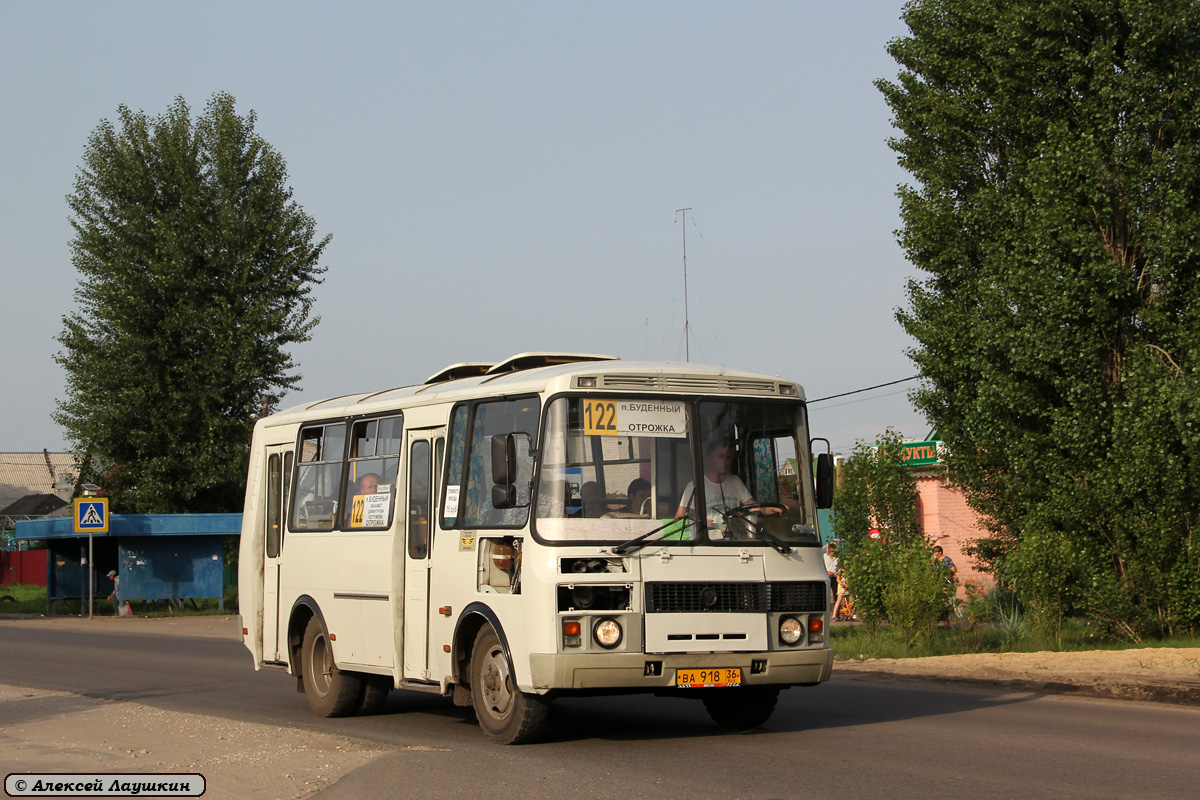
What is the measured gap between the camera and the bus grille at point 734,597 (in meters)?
9.92

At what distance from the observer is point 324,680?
→ 13.2 meters

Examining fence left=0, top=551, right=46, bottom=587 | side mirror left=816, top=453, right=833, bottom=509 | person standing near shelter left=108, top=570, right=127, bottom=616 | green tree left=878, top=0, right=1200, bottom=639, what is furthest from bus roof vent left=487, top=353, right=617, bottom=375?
fence left=0, top=551, right=46, bottom=587

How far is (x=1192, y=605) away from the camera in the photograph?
794 inches

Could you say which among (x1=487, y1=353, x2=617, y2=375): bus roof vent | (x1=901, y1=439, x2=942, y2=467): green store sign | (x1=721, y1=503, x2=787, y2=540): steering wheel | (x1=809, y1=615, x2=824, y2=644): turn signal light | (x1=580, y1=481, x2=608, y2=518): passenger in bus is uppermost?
(x1=901, y1=439, x2=942, y2=467): green store sign

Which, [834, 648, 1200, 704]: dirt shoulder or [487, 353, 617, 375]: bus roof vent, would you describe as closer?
[487, 353, 617, 375]: bus roof vent

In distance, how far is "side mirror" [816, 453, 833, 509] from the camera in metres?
10.8

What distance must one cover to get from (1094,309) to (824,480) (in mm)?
11781

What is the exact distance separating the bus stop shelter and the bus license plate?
95.9ft

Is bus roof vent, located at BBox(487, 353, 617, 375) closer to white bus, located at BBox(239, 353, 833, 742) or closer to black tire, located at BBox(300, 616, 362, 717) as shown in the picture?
white bus, located at BBox(239, 353, 833, 742)

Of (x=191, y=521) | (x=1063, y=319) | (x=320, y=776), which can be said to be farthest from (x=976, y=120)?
(x=191, y=521)

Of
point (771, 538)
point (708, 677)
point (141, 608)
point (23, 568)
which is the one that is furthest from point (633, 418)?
point (23, 568)

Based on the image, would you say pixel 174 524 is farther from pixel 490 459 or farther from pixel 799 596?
pixel 799 596

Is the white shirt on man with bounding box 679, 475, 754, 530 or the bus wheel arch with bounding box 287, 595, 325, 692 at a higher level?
the white shirt on man with bounding box 679, 475, 754, 530

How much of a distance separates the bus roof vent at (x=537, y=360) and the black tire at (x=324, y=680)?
11.0ft
